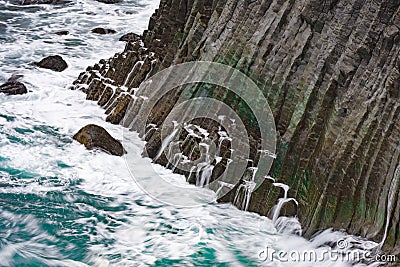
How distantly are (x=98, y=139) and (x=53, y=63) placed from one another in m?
6.92

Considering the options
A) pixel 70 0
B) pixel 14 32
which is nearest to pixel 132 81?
pixel 14 32

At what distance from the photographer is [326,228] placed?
8.99m

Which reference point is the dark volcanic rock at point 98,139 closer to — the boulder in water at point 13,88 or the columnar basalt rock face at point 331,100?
the columnar basalt rock face at point 331,100

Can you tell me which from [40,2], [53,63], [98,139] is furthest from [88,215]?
[40,2]

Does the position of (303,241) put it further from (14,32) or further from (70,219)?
(14,32)

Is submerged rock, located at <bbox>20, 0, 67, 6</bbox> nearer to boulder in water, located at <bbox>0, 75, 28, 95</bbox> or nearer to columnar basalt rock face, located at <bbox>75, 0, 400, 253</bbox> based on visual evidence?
boulder in water, located at <bbox>0, 75, 28, 95</bbox>

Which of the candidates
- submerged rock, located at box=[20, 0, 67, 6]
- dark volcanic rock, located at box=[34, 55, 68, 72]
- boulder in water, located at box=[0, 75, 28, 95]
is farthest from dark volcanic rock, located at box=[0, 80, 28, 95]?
submerged rock, located at box=[20, 0, 67, 6]

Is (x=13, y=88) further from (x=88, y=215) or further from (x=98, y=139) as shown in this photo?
(x=88, y=215)

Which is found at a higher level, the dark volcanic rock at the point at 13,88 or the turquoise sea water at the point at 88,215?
the turquoise sea water at the point at 88,215

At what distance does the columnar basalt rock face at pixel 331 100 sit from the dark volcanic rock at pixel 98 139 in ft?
10.6

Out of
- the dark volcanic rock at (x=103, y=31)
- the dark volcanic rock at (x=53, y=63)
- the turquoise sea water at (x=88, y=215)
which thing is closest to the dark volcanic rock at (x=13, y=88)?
the turquoise sea water at (x=88, y=215)

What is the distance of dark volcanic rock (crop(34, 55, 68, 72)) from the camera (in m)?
18.5

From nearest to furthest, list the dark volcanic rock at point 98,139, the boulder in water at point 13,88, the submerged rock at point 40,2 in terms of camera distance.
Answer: the dark volcanic rock at point 98,139, the boulder in water at point 13,88, the submerged rock at point 40,2

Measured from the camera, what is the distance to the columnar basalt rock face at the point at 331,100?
338 inches
